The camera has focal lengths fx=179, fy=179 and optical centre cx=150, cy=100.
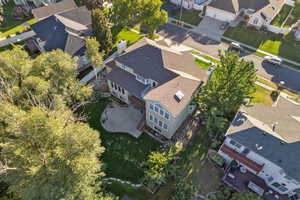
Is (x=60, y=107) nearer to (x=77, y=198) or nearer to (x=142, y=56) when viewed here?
(x=77, y=198)

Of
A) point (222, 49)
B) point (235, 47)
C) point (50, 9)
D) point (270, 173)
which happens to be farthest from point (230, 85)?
point (50, 9)

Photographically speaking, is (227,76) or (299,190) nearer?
(299,190)

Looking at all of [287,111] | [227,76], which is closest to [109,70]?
[227,76]

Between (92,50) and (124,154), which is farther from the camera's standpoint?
(92,50)

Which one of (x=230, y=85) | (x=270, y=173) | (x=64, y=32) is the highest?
(x=64, y=32)

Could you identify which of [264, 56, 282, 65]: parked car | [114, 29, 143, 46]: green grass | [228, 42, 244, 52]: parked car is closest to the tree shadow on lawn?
[114, 29, 143, 46]: green grass

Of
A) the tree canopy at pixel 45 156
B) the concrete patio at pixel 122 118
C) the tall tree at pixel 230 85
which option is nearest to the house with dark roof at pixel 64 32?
the concrete patio at pixel 122 118

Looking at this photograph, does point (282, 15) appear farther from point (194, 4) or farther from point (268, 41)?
point (194, 4)

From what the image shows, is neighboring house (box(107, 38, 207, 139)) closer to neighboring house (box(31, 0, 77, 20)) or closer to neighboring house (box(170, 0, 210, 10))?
neighboring house (box(31, 0, 77, 20))

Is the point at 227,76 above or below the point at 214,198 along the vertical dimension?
above
